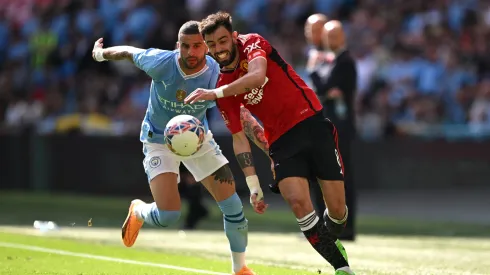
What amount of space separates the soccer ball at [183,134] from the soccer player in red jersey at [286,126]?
0.29 metres

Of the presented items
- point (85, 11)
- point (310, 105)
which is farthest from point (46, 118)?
point (310, 105)

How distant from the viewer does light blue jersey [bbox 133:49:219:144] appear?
33.9 ft

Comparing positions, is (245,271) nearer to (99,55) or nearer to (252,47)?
(252,47)

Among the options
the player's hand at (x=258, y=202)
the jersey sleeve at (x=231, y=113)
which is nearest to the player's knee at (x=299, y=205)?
the player's hand at (x=258, y=202)

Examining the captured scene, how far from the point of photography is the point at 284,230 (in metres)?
16.3

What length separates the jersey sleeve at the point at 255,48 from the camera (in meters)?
9.41

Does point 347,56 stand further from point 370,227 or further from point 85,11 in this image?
point 85,11

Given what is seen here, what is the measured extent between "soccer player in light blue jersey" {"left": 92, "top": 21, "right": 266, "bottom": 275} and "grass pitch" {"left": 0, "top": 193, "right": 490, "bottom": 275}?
0.77 m

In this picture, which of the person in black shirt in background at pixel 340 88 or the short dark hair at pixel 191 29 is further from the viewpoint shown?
the person in black shirt in background at pixel 340 88

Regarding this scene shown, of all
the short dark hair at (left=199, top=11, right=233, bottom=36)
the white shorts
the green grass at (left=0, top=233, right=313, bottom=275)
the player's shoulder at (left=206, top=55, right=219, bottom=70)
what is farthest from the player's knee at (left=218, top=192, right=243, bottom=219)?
the short dark hair at (left=199, top=11, right=233, bottom=36)

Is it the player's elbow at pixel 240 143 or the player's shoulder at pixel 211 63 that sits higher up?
the player's shoulder at pixel 211 63

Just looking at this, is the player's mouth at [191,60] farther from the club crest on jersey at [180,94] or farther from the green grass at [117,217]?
the green grass at [117,217]

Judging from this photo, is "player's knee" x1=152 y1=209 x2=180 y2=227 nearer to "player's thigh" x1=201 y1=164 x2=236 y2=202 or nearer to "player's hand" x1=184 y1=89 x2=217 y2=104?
"player's thigh" x1=201 y1=164 x2=236 y2=202

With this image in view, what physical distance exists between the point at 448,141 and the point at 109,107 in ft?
Result: 27.3
